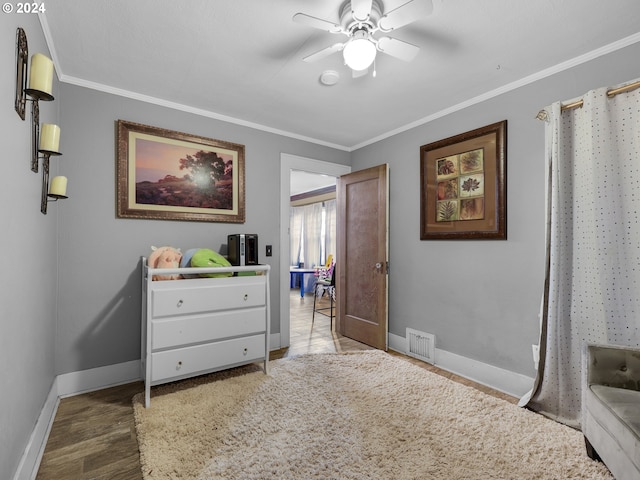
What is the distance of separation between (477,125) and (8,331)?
3.20m

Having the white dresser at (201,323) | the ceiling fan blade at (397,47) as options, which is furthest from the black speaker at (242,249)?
the ceiling fan blade at (397,47)

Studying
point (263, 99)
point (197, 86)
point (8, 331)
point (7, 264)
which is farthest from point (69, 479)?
point (263, 99)

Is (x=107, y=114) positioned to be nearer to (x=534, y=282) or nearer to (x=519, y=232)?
(x=519, y=232)

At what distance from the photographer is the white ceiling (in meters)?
1.68

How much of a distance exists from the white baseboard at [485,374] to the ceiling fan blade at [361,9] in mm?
2568

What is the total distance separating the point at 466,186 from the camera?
A: 2754mm

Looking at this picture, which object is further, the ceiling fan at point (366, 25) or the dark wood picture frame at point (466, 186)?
the dark wood picture frame at point (466, 186)

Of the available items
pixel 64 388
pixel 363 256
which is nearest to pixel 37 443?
pixel 64 388

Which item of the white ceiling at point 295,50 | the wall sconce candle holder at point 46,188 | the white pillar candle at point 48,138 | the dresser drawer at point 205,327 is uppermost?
the white ceiling at point 295,50

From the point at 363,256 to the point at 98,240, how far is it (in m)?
2.49

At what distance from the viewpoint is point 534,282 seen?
2322 mm

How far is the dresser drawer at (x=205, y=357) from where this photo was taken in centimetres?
222

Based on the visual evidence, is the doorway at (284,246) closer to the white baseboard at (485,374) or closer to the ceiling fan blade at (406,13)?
the white baseboard at (485,374)

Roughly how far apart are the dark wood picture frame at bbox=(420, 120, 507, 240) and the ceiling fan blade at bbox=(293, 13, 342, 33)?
1615mm
